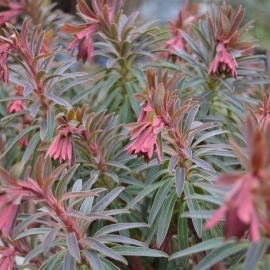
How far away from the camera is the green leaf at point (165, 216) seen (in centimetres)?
87

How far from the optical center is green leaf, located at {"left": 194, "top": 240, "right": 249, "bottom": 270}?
0.62 metres

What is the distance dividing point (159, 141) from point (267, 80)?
62cm

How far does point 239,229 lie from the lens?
49cm

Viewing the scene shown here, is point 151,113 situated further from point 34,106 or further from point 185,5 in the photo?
point 185,5

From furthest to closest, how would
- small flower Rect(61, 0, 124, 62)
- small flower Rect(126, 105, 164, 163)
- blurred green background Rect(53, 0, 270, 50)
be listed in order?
blurred green background Rect(53, 0, 270, 50), small flower Rect(61, 0, 124, 62), small flower Rect(126, 105, 164, 163)

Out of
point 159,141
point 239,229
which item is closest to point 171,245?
point 159,141

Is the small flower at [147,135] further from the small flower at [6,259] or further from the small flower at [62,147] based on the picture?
the small flower at [6,259]

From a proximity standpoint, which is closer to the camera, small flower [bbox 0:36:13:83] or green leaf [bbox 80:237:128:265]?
green leaf [bbox 80:237:128:265]

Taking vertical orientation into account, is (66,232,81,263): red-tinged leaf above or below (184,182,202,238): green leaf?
below

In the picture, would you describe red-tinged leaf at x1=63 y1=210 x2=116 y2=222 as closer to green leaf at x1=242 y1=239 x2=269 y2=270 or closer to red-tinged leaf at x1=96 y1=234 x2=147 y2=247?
red-tinged leaf at x1=96 y1=234 x2=147 y2=247

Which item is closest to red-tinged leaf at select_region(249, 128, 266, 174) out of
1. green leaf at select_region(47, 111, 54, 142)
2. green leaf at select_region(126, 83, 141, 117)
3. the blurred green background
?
green leaf at select_region(47, 111, 54, 142)

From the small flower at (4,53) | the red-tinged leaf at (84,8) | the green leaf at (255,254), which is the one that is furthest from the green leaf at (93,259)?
the red-tinged leaf at (84,8)

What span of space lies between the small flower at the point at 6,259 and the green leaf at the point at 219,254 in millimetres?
475

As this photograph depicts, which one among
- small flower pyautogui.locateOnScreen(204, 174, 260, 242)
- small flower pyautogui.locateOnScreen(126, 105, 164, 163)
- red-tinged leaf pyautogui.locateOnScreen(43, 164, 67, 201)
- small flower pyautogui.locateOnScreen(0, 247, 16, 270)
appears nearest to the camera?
small flower pyautogui.locateOnScreen(204, 174, 260, 242)
